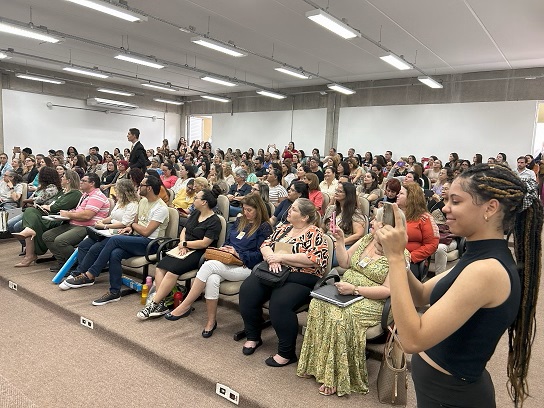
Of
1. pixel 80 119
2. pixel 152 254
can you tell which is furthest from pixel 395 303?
pixel 80 119

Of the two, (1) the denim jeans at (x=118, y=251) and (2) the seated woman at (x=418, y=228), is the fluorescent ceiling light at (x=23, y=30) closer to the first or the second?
(1) the denim jeans at (x=118, y=251)

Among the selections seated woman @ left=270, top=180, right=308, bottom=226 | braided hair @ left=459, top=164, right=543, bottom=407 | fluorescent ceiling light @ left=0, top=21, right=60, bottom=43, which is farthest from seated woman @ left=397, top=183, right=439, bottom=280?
fluorescent ceiling light @ left=0, top=21, right=60, bottom=43

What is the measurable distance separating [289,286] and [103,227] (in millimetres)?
2322

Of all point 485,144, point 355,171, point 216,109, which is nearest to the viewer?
point 355,171

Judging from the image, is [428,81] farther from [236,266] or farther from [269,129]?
[236,266]

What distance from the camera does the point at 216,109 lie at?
1672cm

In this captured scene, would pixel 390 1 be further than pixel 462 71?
No

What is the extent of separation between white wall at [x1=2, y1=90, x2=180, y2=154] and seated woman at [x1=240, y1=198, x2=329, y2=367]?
13404 mm

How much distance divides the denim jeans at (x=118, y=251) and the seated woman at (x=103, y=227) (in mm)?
145

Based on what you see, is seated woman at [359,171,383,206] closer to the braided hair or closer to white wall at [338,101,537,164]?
the braided hair

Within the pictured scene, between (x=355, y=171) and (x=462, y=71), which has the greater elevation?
(x=462, y=71)

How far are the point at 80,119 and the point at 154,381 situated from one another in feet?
47.3

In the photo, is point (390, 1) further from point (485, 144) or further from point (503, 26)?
point (485, 144)

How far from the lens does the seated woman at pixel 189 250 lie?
126 inches
